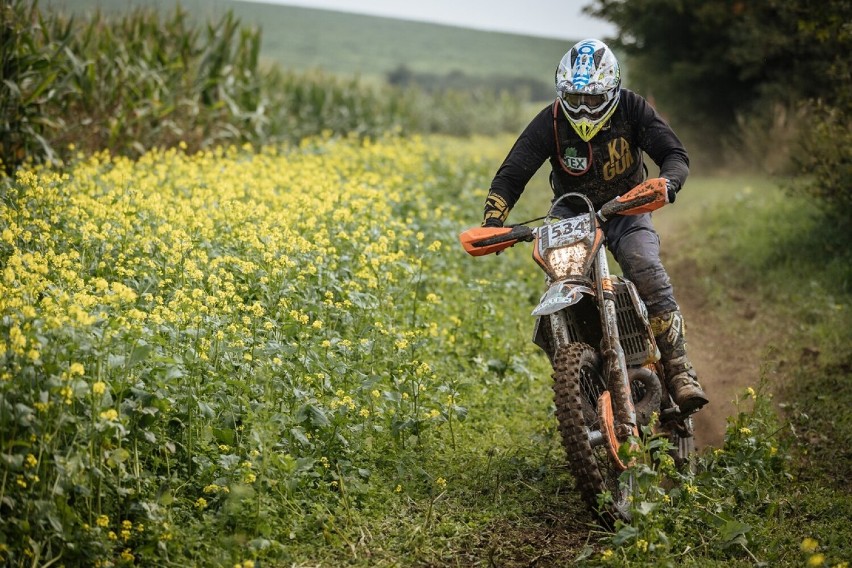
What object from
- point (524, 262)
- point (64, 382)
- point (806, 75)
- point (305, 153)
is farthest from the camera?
point (806, 75)

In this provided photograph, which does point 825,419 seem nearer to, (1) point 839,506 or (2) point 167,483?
(1) point 839,506

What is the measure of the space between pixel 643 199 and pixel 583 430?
1336 mm

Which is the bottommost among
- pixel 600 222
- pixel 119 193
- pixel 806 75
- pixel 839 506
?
pixel 839 506

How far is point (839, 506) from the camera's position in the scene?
5.39 metres

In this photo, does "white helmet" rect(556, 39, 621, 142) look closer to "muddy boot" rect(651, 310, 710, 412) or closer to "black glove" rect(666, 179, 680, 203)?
"black glove" rect(666, 179, 680, 203)

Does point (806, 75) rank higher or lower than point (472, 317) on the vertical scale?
higher

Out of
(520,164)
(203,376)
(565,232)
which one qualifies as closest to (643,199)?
(565,232)

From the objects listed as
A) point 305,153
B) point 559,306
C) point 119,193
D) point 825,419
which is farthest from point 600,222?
point 305,153

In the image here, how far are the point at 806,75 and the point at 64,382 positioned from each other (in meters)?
15.5

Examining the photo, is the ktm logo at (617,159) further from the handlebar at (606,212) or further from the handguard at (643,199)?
the handguard at (643,199)

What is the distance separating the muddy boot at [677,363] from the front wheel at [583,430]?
2.34 feet

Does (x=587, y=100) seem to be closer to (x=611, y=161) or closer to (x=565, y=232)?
(x=611, y=161)

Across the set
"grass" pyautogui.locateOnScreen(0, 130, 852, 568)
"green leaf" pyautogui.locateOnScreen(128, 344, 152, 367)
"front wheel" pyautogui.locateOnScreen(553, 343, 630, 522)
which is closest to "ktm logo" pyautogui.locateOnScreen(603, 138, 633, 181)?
"front wheel" pyautogui.locateOnScreen(553, 343, 630, 522)

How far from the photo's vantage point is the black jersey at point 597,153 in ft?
19.3
